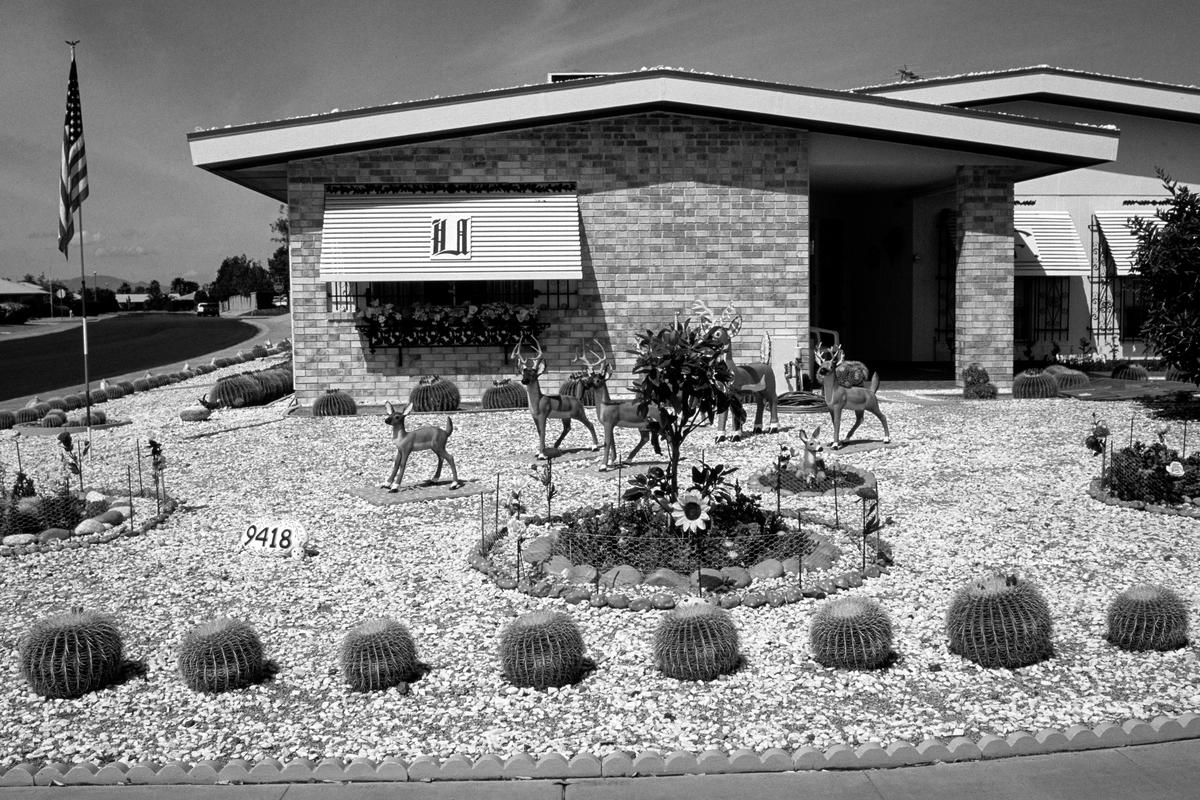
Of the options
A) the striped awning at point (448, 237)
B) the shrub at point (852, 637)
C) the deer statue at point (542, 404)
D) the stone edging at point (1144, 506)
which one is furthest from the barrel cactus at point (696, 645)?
the striped awning at point (448, 237)

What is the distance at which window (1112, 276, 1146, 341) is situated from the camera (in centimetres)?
2550

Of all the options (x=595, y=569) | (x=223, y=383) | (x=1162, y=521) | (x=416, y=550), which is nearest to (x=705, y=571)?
(x=595, y=569)

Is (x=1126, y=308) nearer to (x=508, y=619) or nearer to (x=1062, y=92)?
(x=1062, y=92)

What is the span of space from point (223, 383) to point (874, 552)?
1445cm

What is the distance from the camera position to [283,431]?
16891 mm

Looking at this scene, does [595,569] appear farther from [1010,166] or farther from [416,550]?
[1010,166]

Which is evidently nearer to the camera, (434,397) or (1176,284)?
(1176,284)

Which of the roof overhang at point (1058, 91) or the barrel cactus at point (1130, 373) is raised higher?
the roof overhang at point (1058, 91)

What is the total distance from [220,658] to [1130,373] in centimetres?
1986

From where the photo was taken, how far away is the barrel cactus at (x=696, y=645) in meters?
6.79

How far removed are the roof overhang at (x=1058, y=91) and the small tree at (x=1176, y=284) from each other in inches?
326

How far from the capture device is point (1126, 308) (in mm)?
25688

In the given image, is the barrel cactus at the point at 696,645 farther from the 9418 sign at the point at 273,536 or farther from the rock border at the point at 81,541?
the rock border at the point at 81,541

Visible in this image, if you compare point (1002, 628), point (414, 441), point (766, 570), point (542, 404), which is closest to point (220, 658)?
point (766, 570)
